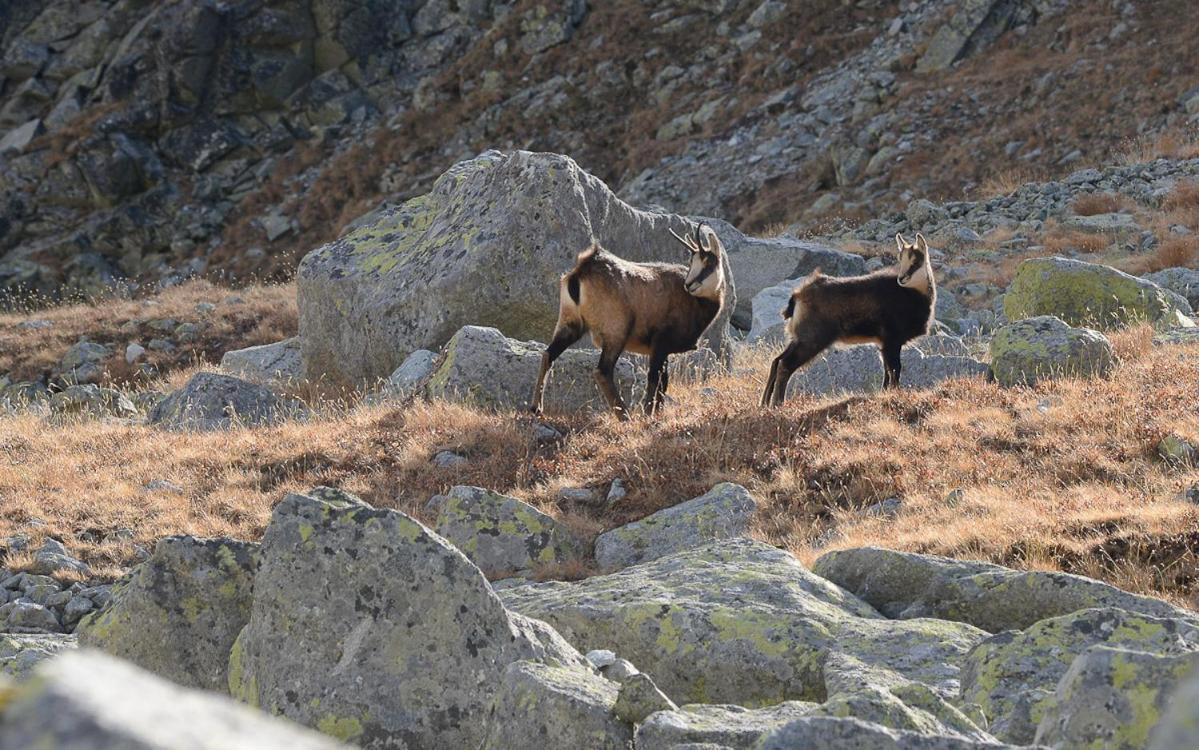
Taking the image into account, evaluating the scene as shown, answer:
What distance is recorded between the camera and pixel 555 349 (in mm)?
13875

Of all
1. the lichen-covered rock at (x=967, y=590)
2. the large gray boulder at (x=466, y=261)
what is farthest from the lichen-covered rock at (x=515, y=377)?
the lichen-covered rock at (x=967, y=590)

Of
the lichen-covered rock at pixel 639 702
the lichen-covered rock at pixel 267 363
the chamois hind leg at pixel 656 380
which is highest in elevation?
the lichen-covered rock at pixel 639 702

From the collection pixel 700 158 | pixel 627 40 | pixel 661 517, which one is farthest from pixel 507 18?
pixel 661 517

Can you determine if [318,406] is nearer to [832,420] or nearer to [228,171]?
[832,420]

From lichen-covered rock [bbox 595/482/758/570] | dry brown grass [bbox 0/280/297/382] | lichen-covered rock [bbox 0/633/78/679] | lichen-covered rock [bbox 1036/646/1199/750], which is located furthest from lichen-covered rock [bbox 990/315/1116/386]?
dry brown grass [bbox 0/280/297/382]

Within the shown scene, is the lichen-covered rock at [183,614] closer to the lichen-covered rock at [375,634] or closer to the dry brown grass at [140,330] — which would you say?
the lichen-covered rock at [375,634]

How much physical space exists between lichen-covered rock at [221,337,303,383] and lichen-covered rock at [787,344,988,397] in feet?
25.3

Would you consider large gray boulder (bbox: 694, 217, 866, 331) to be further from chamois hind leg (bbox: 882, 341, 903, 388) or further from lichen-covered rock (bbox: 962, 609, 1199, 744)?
lichen-covered rock (bbox: 962, 609, 1199, 744)

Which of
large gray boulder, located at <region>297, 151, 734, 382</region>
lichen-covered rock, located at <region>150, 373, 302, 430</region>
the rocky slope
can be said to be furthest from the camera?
the rocky slope

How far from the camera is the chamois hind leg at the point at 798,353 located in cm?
1387

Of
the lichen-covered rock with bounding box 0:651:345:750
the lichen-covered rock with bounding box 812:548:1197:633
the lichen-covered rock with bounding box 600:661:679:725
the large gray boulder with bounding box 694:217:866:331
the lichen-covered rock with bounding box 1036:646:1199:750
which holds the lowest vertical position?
the large gray boulder with bounding box 694:217:866:331

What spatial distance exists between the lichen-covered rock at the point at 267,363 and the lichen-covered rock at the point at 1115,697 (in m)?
16.0

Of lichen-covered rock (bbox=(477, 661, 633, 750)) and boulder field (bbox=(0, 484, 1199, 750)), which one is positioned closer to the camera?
boulder field (bbox=(0, 484, 1199, 750))

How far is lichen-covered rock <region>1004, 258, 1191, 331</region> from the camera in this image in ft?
55.9
